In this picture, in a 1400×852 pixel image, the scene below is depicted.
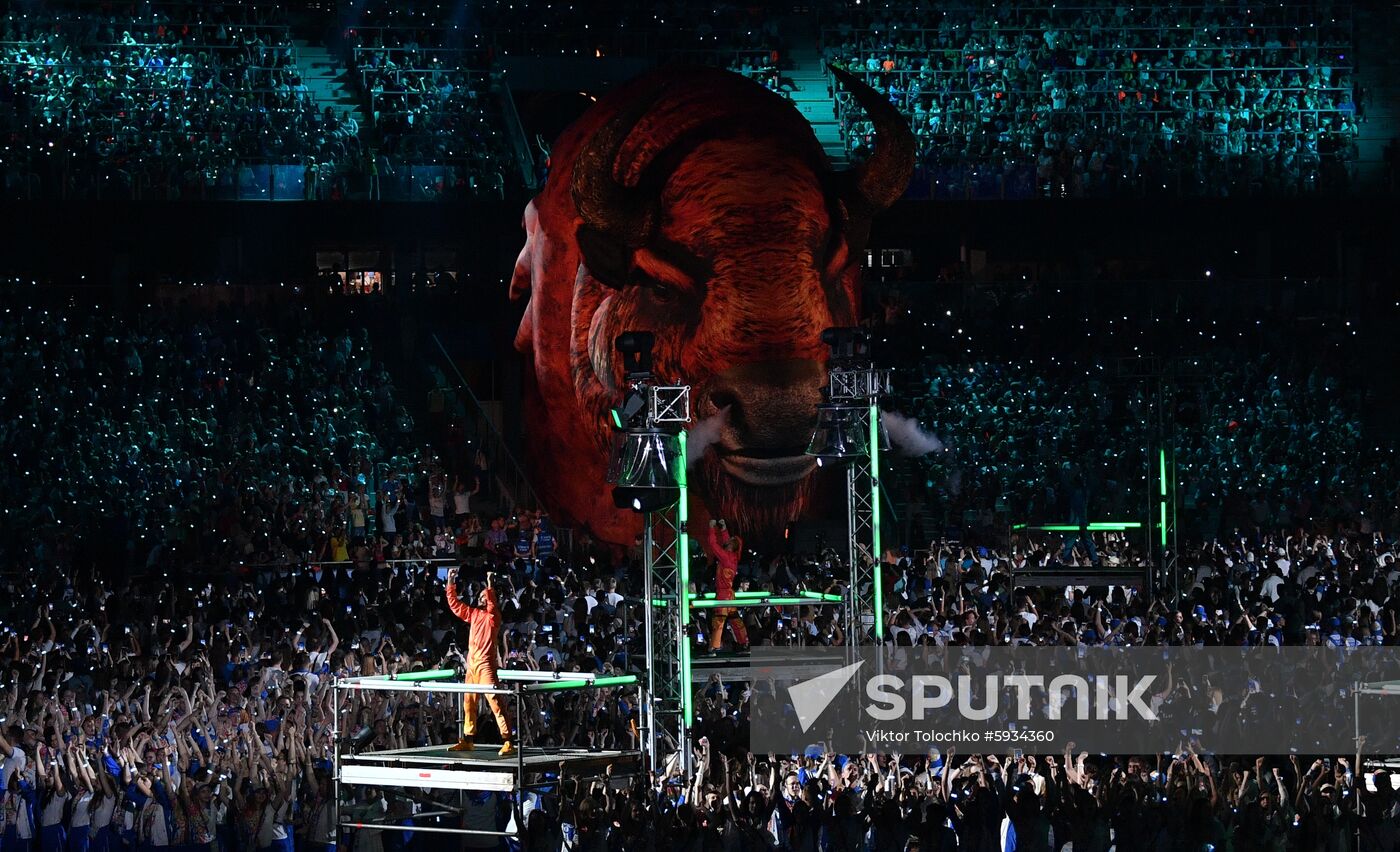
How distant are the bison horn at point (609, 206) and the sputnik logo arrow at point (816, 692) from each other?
4.82 meters

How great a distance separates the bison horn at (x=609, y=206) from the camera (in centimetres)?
1675

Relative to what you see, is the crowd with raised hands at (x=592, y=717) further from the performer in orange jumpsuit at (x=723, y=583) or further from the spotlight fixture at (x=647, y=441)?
the spotlight fixture at (x=647, y=441)

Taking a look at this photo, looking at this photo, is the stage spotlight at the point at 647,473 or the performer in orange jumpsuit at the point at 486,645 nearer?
the performer in orange jumpsuit at the point at 486,645

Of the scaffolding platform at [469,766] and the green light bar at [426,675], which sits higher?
the green light bar at [426,675]

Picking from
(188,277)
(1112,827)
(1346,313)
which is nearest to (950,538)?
(1346,313)

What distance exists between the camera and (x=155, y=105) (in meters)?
25.6

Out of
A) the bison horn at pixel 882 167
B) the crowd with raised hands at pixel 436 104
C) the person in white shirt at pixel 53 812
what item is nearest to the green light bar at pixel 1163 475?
the bison horn at pixel 882 167

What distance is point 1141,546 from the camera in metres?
21.8

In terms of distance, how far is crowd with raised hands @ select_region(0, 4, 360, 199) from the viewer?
24141 millimetres

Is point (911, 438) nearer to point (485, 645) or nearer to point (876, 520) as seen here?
point (876, 520)

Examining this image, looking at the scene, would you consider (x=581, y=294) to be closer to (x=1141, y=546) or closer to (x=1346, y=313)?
(x=1141, y=546)

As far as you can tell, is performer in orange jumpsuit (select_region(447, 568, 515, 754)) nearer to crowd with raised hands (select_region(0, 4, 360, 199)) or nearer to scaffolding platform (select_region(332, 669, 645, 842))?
scaffolding platform (select_region(332, 669, 645, 842))

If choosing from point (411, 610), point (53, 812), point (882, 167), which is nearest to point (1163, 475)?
point (882, 167)

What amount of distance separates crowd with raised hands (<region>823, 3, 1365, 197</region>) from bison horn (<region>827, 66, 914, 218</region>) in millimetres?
7316
